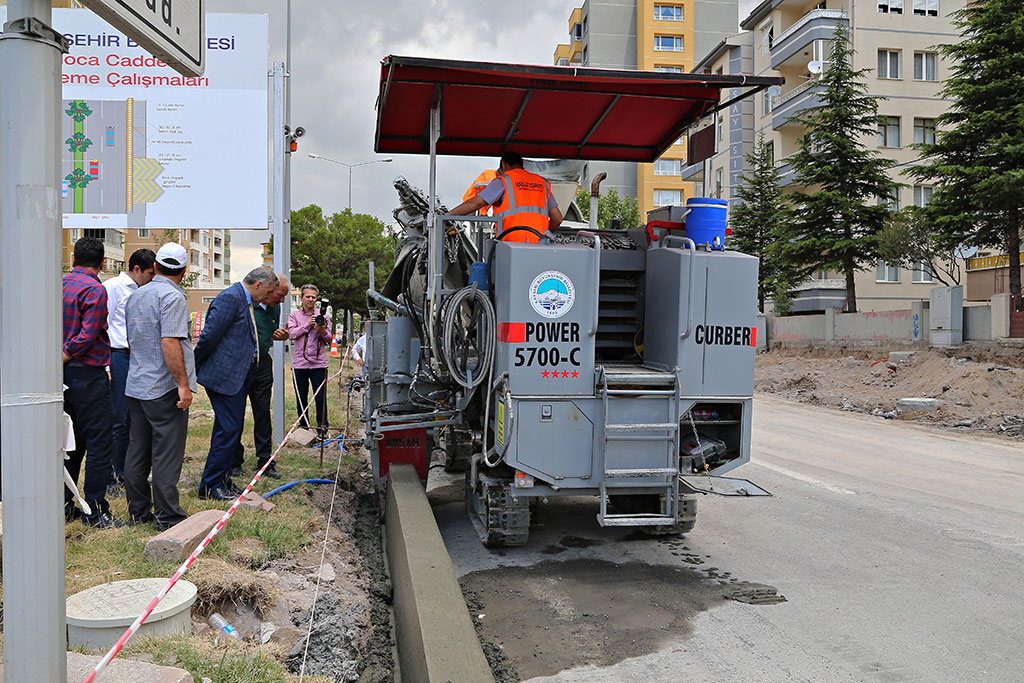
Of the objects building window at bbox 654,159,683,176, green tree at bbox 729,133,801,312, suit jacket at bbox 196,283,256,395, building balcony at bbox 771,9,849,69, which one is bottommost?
suit jacket at bbox 196,283,256,395

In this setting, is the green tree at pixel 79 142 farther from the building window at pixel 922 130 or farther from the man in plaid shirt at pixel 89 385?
the building window at pixel 922 130

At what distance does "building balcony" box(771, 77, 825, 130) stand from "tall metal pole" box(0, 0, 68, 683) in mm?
34461

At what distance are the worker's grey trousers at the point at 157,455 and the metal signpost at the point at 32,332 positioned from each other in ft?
10.8

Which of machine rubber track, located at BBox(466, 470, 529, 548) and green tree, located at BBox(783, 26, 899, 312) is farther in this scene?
green tree, located at BBox(783, 26, 899, 312)

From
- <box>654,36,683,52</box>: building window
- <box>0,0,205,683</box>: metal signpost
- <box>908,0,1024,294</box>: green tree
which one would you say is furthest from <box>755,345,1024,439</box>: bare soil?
<box>654,36,683,52</box>: building window

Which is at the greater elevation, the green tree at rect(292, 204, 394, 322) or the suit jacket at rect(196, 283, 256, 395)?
the green tree at rect(292, 204, 394, 322)

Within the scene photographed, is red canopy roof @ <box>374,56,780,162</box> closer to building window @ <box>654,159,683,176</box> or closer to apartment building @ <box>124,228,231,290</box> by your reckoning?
building window @ <box>654,159,683,176</box>

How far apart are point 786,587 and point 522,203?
11.5ft

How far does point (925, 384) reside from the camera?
60.3ft

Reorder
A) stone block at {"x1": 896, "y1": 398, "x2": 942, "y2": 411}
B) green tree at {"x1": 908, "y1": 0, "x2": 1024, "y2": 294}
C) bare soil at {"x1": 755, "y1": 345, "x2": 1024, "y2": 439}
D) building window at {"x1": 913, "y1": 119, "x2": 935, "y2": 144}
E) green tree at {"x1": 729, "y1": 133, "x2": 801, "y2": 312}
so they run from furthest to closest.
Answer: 1. green tree at {"x1": 729, "y1": 133, "x2": 801, "y2": 312}
2. building window at {"x1": 913, "y1": 119, "x2": 935, "y2": 144}
3. green tree at {"x1": 908, "y1": 0, "x2": 1024, "y2": 294}
4. stone block at {"x1": 896, "y1": 398, "x2": 942, "y2": 411}
5. bare soil at {"x1": 755, "y1": 345, "x2": 1024, "y2": 439}

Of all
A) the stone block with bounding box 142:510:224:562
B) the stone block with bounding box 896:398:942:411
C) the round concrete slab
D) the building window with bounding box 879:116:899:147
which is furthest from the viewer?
the building window with bounding box 879:116:899:147

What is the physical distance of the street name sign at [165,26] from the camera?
212 cm

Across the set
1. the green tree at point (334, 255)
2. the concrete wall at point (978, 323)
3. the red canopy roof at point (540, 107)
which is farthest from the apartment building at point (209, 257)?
the red canopy roof at point (540, 107)

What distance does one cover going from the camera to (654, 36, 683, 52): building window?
59.5 metres
